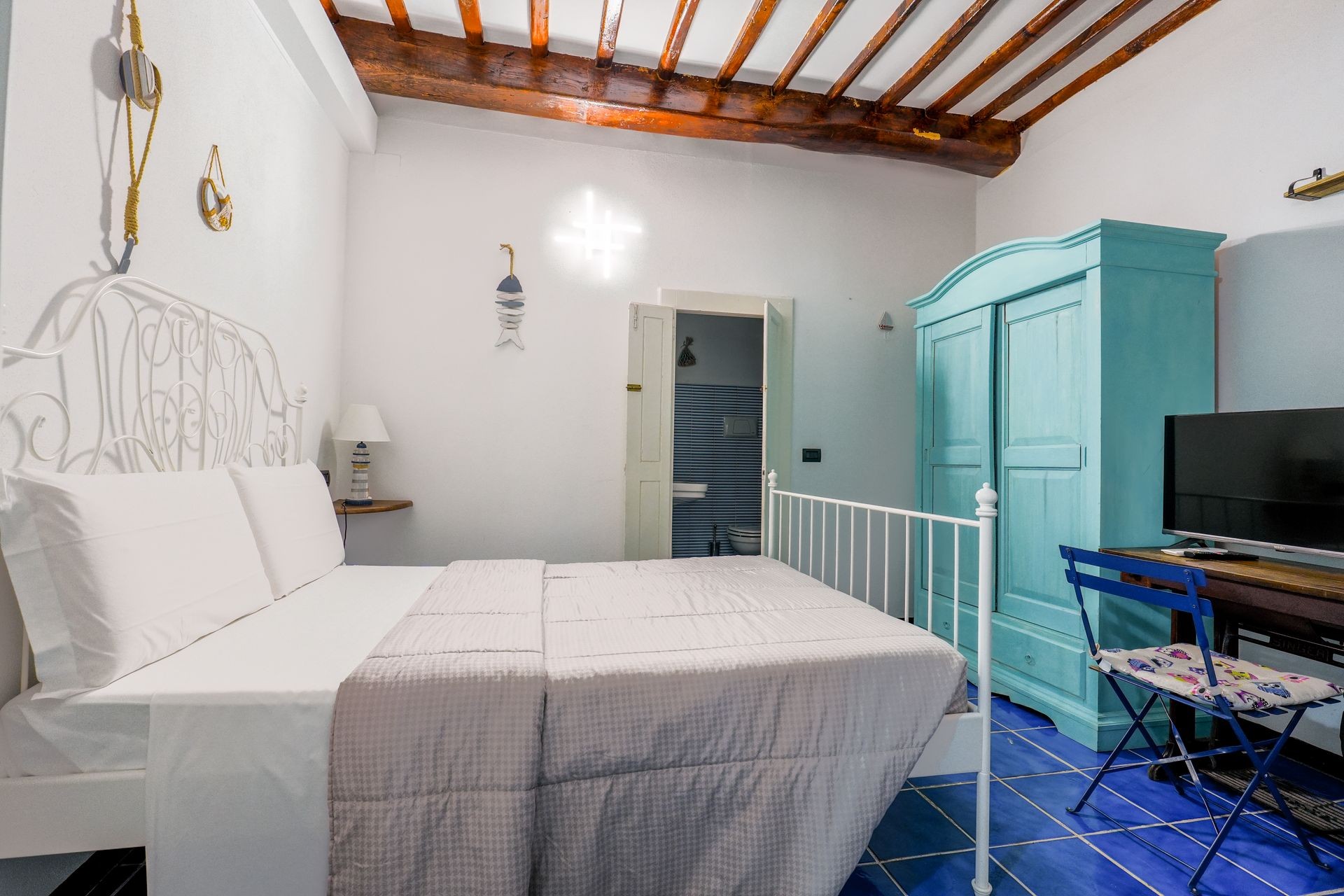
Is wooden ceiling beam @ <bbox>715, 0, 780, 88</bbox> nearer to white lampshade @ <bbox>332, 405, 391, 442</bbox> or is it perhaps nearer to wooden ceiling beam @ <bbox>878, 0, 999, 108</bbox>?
wooden ceiling beam @ <bbox>878, 0, 999, 108</bbox>

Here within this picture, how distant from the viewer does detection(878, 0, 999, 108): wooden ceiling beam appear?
2707mm

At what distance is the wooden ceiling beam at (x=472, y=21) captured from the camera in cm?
271

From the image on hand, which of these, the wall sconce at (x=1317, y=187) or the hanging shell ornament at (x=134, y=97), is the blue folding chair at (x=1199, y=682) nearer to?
the wall sconce at (x=1317, y=187)

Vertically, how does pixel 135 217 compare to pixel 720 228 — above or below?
below

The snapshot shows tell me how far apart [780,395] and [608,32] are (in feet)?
6.55

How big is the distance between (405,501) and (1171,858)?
10.5 feet

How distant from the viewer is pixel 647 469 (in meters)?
3.52

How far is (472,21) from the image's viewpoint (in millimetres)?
2826

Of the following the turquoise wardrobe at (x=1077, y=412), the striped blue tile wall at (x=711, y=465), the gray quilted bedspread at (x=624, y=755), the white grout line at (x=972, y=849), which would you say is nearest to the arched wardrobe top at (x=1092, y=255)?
the turquoise wardrobe at (x=1077, y=412)

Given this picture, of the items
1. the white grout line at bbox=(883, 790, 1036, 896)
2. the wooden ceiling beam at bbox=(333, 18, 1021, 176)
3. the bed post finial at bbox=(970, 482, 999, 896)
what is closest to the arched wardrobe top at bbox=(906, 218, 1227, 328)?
the wooden ceiling beam at bbox=(333, 18, 1021, 176)

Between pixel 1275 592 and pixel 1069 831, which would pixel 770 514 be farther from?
pixel 1275 592

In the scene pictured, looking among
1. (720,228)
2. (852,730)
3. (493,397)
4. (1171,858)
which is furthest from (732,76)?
(1171,858)

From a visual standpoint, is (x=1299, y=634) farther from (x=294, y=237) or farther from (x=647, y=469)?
(x=294, y=237)

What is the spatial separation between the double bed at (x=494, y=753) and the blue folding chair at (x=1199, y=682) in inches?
22.2
